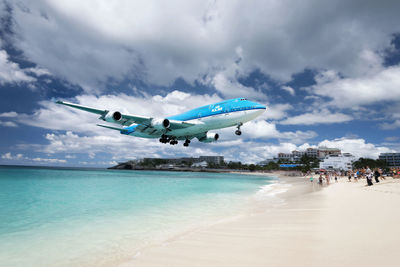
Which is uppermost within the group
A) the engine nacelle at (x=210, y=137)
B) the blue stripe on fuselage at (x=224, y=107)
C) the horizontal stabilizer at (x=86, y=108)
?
the blue stripe on fuselage at (x=224, y=107)

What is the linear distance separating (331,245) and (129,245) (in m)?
6.98

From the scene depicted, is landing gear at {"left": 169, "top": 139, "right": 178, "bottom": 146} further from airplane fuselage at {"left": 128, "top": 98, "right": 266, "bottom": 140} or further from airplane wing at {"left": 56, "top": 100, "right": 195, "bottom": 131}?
airplane fuselage at {"left": 128, "top": 98, "right": 266, "bottom": 140}

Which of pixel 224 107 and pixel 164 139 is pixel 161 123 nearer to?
pixel 164 139

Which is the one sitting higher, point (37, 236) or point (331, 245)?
point (331, 245)

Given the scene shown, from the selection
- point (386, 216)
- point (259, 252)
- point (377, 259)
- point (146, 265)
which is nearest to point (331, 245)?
point (377, 259)

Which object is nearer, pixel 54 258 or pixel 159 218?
pixel 54 258

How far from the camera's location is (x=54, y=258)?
7.51 m

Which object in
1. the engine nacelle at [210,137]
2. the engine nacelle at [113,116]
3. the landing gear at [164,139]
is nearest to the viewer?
the engine nacelle at [113,116]

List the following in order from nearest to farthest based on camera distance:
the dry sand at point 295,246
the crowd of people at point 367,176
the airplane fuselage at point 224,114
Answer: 1. the dry sand at point 295,246
2. the crowd of people at point 367,176
3. the airplane fuselage at point 224,114

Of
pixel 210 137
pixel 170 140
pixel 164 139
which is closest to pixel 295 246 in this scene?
pixel 164 139

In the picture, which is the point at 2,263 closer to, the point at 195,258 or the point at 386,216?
the point at 195,258

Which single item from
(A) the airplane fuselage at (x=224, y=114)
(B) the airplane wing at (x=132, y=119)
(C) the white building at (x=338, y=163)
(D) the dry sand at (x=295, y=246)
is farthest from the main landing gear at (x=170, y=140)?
(C) the white building at (x=338, y=163)

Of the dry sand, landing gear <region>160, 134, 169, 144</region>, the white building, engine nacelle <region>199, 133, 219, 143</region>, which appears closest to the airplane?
landing gear <region>160, 134, 169, 144</region>

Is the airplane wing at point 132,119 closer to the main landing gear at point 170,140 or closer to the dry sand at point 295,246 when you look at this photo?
the main landing gear at point 170,140
